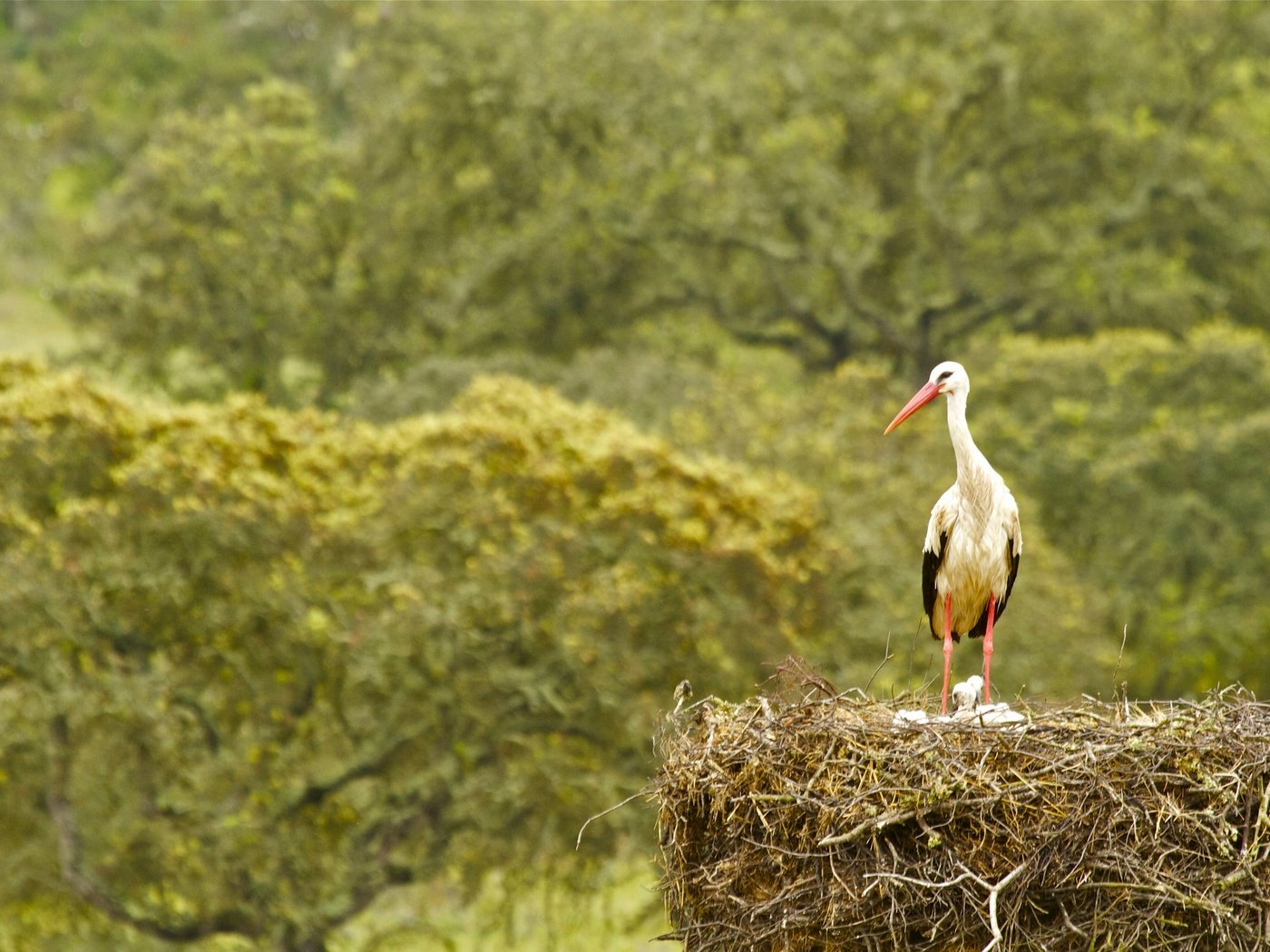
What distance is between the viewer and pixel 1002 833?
7871mm

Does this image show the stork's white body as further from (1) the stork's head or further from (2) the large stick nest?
(2) the large stick nest

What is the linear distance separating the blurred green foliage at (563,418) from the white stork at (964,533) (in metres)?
5.57

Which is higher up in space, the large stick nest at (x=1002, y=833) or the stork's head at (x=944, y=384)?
the stork's head at (x=944, y=384)

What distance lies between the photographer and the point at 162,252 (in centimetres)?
3152

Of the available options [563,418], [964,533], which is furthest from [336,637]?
[964,533]

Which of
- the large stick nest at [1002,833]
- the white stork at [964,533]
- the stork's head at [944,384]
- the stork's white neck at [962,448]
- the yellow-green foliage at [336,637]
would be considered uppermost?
the stork's head at [944,384]

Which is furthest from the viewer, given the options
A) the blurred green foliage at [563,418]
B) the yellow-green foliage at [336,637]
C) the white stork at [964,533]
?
the blurred green foliage at [563,418]

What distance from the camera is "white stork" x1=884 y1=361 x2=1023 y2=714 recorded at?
32.1 ft

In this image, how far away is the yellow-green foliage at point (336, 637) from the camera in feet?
58.1

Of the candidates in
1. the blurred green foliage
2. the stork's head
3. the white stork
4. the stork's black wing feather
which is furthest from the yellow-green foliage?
the stork's head

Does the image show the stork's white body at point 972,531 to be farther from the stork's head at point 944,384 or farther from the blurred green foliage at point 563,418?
the blurred green foliage at point 563,418

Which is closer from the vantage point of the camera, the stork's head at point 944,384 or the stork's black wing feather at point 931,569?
the stork's head at point 944,384

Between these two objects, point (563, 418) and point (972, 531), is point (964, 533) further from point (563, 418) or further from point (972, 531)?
point (563, 418)

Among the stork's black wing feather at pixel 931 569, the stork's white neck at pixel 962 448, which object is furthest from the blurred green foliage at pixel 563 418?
the stork's white neck at pixel 962 448
